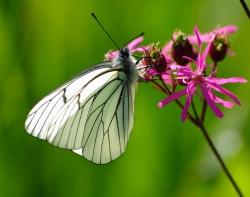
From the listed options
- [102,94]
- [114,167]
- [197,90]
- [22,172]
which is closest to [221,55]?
[197,90]

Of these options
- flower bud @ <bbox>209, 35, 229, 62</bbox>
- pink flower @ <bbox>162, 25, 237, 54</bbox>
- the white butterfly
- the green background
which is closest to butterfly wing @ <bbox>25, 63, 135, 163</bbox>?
the white butterfly

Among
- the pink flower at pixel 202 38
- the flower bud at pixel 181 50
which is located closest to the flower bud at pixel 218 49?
the pink flower at pixel 202 38

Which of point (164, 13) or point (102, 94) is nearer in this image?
point (102, 94)

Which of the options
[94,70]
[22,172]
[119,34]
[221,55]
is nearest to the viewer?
[94,70]

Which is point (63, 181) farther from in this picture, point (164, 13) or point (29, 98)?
point (164, 13)

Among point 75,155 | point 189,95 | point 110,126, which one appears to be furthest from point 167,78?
point 75,155

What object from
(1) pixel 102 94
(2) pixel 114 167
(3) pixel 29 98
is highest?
(3) pixel 29 98

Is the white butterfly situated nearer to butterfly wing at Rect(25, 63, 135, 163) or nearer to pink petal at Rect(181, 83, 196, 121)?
butterfly wing at Rect(25, 63, 135, 163)
